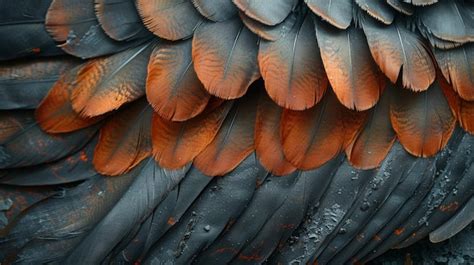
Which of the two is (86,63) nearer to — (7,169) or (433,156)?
(7,169)

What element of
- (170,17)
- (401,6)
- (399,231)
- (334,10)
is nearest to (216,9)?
(170,17)

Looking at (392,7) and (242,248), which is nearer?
(392,7)

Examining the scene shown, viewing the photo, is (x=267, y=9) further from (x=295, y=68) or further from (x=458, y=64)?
(x=458, y=64)

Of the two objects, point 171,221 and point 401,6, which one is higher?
point 401,6

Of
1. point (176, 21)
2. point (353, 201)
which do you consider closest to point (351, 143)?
point (353, 201)

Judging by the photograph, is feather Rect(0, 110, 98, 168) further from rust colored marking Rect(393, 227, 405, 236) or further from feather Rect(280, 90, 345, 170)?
rust colored marking Rect(393, 227, 405, 236)

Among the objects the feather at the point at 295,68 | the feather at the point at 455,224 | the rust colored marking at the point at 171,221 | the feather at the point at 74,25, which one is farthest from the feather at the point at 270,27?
the feather at the point at 455,224

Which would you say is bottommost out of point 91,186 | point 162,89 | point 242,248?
point 242,248
